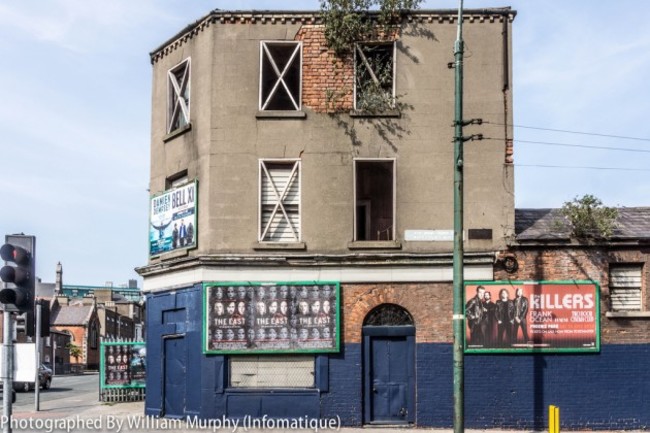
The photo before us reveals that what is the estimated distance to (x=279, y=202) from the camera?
22.6 meters

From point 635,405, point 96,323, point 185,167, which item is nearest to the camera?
point 635,405

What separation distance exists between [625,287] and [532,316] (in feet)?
8.20

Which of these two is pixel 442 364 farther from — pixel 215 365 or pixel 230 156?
pixel 230 156

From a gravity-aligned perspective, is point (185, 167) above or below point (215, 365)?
above

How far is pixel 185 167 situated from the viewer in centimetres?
2375

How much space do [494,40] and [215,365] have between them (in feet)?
36.0

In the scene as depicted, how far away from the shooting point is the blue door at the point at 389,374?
21922mm

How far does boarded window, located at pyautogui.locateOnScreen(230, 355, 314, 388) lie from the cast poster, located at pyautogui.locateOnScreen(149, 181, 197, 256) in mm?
3372

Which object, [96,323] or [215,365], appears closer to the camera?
[215,365]

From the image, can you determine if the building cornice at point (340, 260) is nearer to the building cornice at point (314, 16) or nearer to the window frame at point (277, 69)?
the window frame at point (277, 69)

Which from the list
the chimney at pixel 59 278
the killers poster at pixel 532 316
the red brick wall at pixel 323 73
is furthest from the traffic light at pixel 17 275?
the chimney at pixel 59 278

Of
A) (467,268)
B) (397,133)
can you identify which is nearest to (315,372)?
(467,268)

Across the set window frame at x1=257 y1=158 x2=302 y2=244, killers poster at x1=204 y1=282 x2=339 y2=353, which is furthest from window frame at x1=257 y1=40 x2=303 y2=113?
killers poster at x1=204 y1=282 x2=339 y2=353

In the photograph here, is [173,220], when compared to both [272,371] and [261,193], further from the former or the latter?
[272,371]
